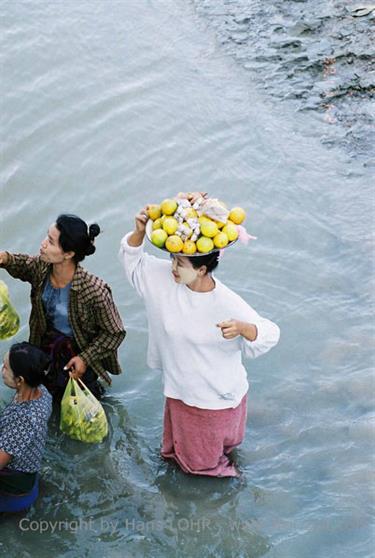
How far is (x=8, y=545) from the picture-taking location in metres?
4.14

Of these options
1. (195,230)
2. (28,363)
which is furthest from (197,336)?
(28,363)

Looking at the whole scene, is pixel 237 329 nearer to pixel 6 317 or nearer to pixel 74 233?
pixel 74 233

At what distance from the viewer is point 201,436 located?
13.7 ft

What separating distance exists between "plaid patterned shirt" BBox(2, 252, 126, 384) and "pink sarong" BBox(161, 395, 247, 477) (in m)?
0.47

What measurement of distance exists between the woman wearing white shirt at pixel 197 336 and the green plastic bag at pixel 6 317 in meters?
0.90

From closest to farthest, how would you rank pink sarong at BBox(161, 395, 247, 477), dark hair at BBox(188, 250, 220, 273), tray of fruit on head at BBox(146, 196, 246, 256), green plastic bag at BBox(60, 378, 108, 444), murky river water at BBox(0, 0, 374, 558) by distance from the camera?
tray of fruit on head at BBox(146, 196, 246, 256) → dark hair at BBox(188, 250, 220, 273) → pink sarong at BBox(161, 395, 247, 477) → green plastic bag at BBox(60, 378, 108, 444) → murky river water at BBox(0, 0, 374, 558)

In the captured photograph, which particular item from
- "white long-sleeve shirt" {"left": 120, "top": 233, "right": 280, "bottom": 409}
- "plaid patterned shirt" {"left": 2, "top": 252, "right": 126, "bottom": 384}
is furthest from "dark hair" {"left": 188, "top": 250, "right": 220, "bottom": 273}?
"plaid patterned shirt" {"left": 2, "top": 252, "right": 126, "bottom": 384}

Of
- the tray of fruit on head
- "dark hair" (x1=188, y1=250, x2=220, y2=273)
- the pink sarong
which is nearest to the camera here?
the tray of fruit on head

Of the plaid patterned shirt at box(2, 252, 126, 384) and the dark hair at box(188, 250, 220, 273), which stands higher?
the dark hair at box(188, 250, 220, 273)

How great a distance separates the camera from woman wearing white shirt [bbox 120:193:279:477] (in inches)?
146

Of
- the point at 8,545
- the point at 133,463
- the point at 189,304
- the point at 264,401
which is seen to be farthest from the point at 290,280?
the point at 8,545

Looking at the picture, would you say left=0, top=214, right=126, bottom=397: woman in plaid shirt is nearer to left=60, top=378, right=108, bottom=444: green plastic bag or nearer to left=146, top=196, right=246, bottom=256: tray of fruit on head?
left=60, top=378, right=108, bottom=444: green plastic bag

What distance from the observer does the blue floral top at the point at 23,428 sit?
367 cm

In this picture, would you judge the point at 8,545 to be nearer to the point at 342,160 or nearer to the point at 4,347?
the point at 4,347
